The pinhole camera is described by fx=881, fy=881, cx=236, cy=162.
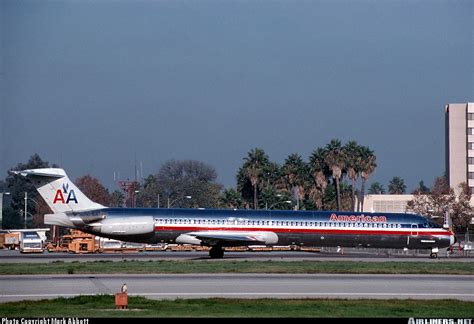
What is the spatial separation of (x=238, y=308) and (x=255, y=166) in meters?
98.5

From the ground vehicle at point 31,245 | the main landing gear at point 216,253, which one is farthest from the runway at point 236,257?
the ground vehicle at point 31,245

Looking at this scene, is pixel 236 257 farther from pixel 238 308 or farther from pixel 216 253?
pixel 238 308

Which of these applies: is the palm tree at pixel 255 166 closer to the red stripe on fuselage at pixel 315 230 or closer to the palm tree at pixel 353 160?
the palm tree at pixel 353 160

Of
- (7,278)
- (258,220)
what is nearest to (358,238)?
(258,220)

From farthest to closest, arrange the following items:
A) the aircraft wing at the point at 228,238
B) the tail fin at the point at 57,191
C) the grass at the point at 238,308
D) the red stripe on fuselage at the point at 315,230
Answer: the tail fin at the point at 57,191 → the red stripe on fuselage at the point at 315,230 → the aircraft wing at the point at 228,238 → the grass at the point at 238,308

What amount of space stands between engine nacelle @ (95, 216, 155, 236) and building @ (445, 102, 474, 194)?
76.6m

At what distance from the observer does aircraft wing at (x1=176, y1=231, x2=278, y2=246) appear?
5497cm

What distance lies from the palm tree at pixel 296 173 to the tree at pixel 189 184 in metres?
45.9

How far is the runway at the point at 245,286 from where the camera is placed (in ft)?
97.3

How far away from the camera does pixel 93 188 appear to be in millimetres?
137000

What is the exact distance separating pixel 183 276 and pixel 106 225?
62.5 ft

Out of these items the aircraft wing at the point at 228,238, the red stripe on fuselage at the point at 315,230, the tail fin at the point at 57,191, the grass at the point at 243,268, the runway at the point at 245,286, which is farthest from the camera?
the tail fin at the point at 57,191

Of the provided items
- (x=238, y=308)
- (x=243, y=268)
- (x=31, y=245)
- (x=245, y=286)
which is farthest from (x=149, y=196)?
(x=238, y=308)

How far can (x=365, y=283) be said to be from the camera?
113ft
